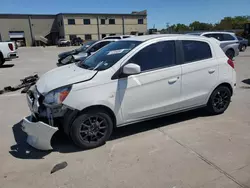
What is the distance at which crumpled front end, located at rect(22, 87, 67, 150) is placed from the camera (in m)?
3.16

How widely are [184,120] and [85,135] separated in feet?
7.17

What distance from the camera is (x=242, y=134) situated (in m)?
3.87

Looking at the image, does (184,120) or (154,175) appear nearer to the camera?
(154,175)

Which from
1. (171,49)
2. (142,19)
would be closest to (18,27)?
(142,19)

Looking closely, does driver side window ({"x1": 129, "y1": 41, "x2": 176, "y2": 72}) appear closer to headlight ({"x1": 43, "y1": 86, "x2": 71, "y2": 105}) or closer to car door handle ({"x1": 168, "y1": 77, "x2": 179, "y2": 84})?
car door handle ({"x1": 168, "y1": 77, "x2": 179, "y2": 84})

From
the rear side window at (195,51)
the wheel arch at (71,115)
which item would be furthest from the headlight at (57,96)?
the rear side window at (195,51)

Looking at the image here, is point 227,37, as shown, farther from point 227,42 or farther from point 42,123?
point 42,123

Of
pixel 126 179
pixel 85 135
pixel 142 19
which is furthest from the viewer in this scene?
pixel 142 19

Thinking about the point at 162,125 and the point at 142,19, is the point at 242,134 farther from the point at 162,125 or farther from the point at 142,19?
the point at 142,19

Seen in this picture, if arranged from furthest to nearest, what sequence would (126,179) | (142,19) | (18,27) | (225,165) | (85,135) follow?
(142,19)
(18,27)
(85,135)
(225,165)
(126,179)

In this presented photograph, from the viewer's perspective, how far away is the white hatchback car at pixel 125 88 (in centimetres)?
328

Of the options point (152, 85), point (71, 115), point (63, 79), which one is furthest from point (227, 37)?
point (71, 115)

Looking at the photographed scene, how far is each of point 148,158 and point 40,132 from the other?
5.32ft

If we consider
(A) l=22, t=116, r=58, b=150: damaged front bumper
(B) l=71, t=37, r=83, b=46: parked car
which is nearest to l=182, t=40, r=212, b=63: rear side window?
(A) l=22, t=116, r=58, b=150: damaged front bumper
